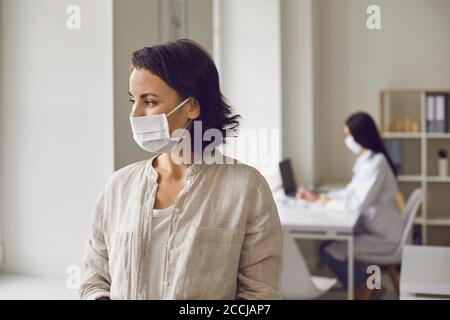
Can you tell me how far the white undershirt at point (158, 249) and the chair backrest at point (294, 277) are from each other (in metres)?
1.35

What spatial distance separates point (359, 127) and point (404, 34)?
0.49 meters

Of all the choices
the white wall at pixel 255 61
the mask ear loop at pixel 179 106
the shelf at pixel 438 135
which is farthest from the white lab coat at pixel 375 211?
the mask ear loop at pixel 179 106

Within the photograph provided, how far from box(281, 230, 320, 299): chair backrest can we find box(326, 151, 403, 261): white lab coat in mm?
644

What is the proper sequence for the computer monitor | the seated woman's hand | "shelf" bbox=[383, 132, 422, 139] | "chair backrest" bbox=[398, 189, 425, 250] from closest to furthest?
"chair backrest" bbox=[398, 189, 425, 250] < the seated woman's hand < the computer monitor < "shelf" bbox=[383, 132, 422, 139]

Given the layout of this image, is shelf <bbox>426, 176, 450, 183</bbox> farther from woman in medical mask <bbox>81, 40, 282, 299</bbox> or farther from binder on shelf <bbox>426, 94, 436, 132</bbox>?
woman in medical mask <bbox>81, 40, 282, 299</bbox>

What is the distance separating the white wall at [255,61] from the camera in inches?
94.6

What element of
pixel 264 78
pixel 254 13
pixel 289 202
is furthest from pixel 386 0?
pixel 289 202

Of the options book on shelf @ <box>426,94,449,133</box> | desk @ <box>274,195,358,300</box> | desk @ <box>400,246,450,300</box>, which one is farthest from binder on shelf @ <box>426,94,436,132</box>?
desk @ <box>400,246,450,300</box>

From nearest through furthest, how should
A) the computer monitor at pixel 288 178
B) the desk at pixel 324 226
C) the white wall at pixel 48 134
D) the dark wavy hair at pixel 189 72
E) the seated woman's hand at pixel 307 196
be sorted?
the dark wavy hair at pixel 189 72 → the white wall at pixel 48 134 → the desk at pixel 324 226 → the seated woman's hand at pixel 307 196 → the computer monitor at pixel 288 178

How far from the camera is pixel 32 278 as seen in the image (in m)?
1.66

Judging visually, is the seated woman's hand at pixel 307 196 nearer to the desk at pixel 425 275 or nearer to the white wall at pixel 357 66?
the white wall at pixel 357 66

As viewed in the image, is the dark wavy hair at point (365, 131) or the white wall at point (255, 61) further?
the dark wavy hair at point (365, 131)

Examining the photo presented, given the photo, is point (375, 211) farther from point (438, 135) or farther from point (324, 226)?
point (438, 135)

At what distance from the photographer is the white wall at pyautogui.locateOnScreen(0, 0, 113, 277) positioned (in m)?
1.58
